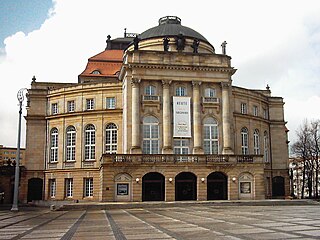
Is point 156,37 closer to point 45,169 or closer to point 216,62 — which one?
point 216,62

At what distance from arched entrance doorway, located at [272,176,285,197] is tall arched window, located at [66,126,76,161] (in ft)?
100

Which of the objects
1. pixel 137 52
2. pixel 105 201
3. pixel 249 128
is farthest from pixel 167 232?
pixel 249 128

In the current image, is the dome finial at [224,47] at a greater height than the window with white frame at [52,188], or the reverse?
the dome finial at [224,47]

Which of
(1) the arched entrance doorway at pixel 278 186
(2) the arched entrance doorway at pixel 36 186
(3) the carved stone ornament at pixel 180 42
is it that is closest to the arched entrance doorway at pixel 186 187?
(3) the carved stone ornament at pixel 180 42

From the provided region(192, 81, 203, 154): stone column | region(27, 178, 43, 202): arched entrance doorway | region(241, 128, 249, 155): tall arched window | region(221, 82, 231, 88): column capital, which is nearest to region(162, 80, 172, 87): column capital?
region(192, 81, 203, 154): stone column

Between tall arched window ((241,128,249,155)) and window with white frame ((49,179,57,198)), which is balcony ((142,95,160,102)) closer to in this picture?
tall arched window ((241,128,249,155))

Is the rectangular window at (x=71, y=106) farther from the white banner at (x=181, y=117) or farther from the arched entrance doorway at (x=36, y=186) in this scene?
the white banner at (x=181, y=117)

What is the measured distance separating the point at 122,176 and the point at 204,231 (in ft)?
97.2

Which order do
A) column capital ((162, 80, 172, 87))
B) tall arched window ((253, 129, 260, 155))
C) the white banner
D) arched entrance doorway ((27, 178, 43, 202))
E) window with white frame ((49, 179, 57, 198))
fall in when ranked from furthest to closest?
tall arched window ((253, 129, 260, 155)) < arched entrance doorway ((27, 178, 43, 202)) < window with white frame ((49, 179, 57, 198)) < column capital ((162, 80, 172, 87)) < the white banner

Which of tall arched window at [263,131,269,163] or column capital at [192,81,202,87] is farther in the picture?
tall arched window at [263,131,269,163]

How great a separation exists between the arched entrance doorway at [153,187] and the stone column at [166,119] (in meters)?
3.78

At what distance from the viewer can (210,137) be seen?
55.4 metres

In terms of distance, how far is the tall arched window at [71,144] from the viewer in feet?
195

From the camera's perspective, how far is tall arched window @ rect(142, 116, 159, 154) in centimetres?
5341
